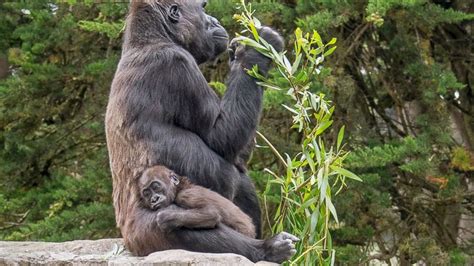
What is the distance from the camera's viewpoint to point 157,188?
4.62 m

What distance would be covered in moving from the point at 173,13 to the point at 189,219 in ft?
4.49

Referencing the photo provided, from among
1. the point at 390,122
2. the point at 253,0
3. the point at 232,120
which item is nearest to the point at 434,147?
the point at 390,122

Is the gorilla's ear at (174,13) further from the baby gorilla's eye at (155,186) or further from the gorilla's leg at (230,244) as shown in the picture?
the gorilla's leg at (230,244)

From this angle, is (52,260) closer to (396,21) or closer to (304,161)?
(304,161)

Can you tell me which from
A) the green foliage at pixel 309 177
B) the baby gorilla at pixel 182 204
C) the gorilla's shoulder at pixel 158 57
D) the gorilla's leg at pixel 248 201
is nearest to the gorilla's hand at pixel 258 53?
the green foliage at pixel 309 177

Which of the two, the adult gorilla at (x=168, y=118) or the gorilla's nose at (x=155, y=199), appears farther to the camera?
the adult gorilla at (x=168, y=118)

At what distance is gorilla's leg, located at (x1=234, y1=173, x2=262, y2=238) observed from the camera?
5.29 m

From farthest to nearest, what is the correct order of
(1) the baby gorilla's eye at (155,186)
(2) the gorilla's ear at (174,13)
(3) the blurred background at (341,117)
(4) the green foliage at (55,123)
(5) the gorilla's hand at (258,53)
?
(4) the green foliage at (55,123)
(3) the blurred background at (341,117)
(2) the gorilla's ear at (174,13)
(5) the gorilla's hand at (258,53)
(1) the baby gorilla's eye at (155,186)

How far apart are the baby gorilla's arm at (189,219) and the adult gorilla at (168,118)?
10cm

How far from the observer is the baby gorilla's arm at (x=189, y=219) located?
4.54 meters

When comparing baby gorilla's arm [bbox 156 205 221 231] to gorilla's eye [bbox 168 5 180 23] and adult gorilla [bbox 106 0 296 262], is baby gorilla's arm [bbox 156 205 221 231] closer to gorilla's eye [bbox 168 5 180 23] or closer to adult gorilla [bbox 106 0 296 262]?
adult gorilla [bbox 106 0 296 262]

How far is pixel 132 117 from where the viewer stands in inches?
193

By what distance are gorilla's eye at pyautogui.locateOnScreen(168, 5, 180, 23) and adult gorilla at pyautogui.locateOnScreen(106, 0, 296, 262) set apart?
7cm

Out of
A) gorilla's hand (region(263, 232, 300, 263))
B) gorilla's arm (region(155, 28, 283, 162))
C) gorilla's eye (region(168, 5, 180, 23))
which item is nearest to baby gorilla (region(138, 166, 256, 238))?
gorilla's hand (region(263, 232, 300, 263))
